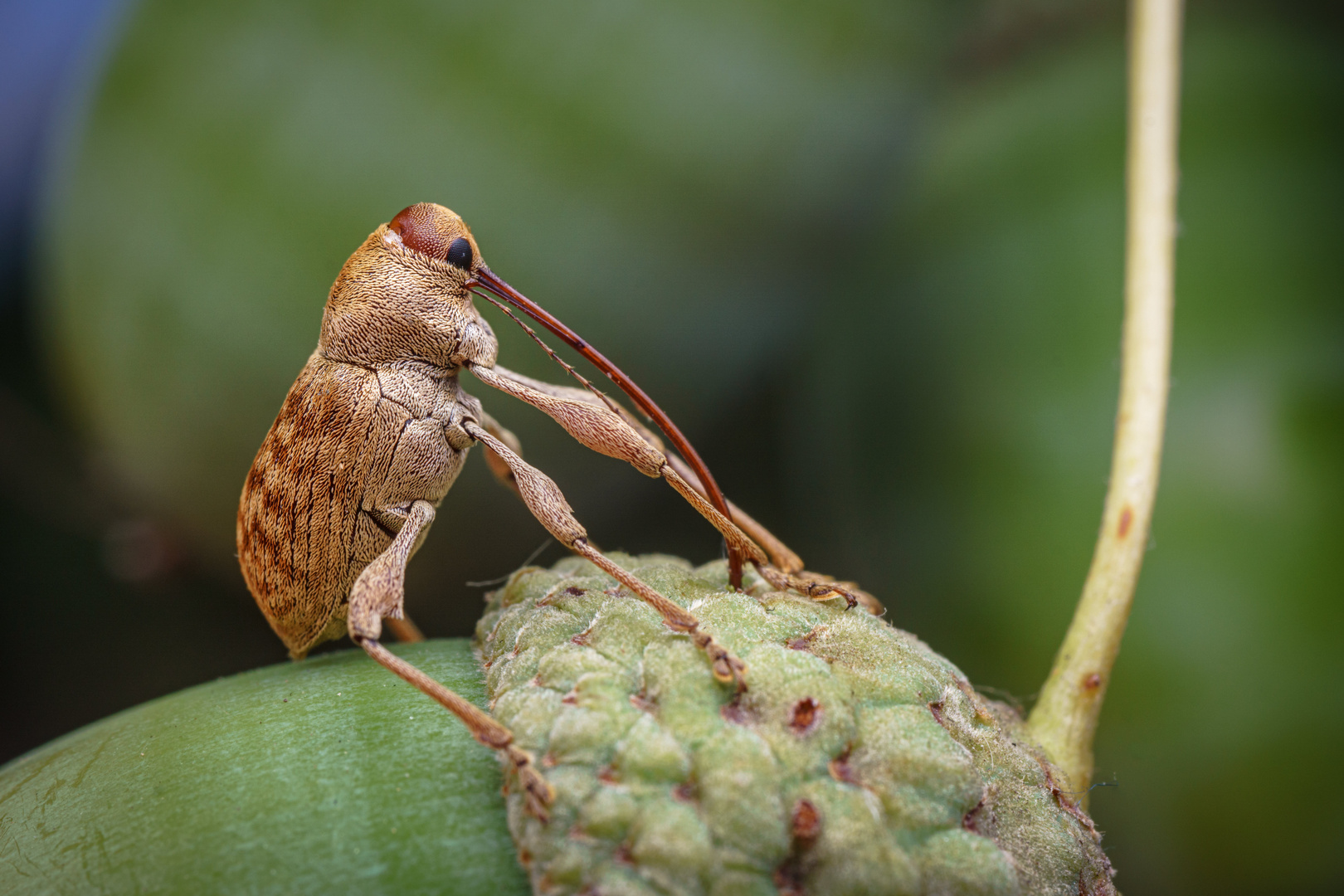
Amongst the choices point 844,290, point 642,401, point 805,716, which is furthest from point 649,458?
point 844,290

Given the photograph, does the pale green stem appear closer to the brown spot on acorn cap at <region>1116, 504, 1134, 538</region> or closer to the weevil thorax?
the brown spot on acorn cap at <region>1116, 504, 1134, 538</region>

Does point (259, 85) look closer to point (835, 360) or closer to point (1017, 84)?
point (835, 360)

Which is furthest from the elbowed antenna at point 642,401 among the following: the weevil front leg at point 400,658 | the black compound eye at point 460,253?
the weevil front leg at point 400,658

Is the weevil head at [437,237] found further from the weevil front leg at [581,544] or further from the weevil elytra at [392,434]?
the weevil front leg at [581,544]

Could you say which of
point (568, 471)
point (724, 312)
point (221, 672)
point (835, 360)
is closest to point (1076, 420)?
point (835, 360)

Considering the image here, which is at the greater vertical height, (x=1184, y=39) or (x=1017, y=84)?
(x=1184, y=39)

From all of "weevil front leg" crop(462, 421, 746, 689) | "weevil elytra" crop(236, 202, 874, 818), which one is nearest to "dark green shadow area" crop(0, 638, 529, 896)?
"weevil front leg" crop(462, 421, 746, 689)
